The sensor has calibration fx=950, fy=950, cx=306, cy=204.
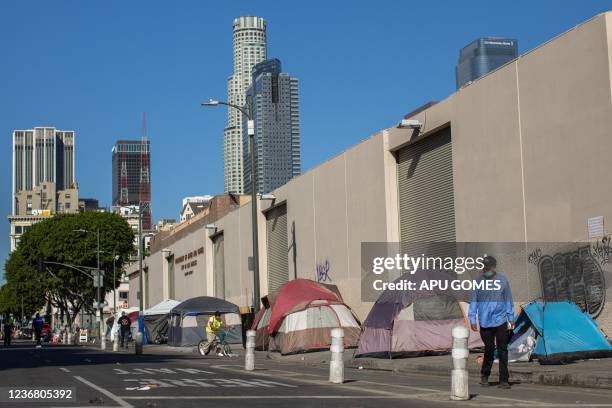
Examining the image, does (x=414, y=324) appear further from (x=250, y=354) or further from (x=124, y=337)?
(x=124, y=337)

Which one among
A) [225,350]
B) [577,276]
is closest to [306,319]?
[225,350]

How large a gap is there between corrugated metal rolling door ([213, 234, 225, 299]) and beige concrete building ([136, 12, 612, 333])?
12308mm

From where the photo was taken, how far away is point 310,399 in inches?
478

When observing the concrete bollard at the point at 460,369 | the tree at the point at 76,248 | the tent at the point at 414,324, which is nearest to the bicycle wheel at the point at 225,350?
the tent at the point at 414,324

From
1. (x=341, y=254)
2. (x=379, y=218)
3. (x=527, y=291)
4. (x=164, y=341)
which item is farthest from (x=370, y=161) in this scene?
(x=164, y=341)

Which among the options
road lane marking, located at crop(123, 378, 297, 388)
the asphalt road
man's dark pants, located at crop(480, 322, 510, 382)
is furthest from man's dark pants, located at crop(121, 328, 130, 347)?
man's dark pants, located at crop(480, 322, 510, 382)

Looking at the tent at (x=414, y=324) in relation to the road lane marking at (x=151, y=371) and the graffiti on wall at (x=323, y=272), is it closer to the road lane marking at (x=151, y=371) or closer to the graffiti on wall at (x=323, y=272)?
the road lane marking at (x=151, y=371)

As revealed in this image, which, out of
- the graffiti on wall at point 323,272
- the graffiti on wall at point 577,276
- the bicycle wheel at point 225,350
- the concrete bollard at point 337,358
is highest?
the graffiti on wall at point 323,272

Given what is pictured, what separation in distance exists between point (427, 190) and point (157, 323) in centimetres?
2784

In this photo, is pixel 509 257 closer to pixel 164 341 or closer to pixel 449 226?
pixel 449 226

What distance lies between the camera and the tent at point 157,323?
52719mm

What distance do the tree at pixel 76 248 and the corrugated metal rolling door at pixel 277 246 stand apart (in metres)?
33.5

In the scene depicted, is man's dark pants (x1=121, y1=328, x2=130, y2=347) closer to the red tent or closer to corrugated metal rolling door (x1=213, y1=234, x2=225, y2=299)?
corrugated metal rolling door (x1=213, y1=234, x2=225, y2=299)

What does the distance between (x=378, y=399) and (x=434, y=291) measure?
12.5 meters
